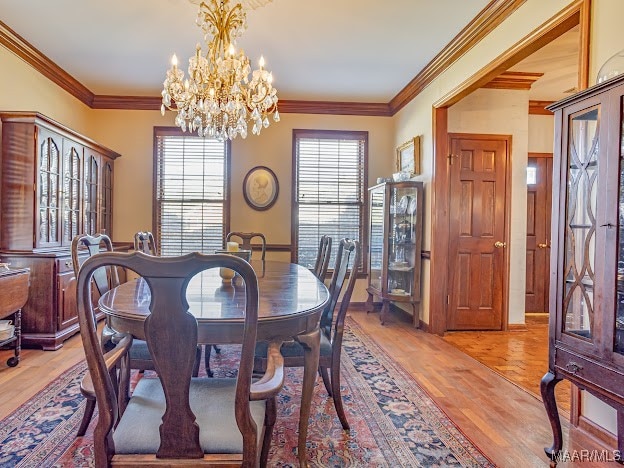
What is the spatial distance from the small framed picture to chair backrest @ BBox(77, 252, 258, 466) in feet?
13.2

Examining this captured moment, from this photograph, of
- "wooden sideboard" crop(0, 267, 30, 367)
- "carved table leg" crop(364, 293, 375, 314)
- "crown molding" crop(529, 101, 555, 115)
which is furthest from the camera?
"carved table leg" crop(364, 293, 375, 314)

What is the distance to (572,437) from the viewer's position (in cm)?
214

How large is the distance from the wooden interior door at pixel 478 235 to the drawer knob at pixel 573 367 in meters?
2.65

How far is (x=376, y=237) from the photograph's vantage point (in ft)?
16.7

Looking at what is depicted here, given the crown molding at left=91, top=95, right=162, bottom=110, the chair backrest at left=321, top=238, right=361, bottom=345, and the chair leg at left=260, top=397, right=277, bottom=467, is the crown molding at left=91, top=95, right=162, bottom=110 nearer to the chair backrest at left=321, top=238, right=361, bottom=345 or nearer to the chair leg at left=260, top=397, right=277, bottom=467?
the chair backrest at left=321, top=238, right=361, bottom=345

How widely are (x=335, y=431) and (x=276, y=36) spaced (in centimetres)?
313

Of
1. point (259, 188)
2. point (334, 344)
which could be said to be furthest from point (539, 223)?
point (334, 344)

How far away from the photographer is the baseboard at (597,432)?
6.48 ft

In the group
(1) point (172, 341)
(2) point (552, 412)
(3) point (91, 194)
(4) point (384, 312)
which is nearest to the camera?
(1) point (172, 341)

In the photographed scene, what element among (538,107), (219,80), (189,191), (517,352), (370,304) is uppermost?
(538,107)

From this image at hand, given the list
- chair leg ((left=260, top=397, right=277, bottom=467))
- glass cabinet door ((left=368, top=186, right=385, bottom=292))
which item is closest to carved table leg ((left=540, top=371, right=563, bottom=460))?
chair leg ((left=260, top=397, right=277, bottom=467))

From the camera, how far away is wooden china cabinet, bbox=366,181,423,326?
4.61 meters

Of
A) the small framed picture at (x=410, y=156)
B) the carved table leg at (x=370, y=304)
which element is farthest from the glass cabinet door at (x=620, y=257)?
the carved table leg at (x=370, y=304)

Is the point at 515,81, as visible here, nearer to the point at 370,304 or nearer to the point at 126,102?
the point at 370,304
